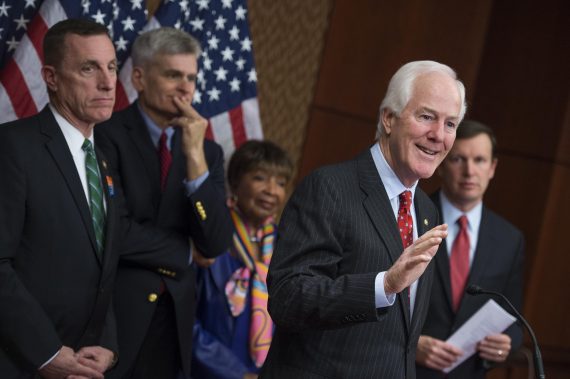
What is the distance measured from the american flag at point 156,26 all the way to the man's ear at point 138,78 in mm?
327

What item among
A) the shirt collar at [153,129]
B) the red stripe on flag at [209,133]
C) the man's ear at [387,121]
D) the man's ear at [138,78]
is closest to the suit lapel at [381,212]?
the man's ear at [387,121]

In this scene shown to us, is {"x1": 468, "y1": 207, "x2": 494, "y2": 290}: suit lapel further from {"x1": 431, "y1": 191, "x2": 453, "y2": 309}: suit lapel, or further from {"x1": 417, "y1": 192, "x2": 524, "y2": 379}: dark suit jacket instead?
{"x1": 431, "y1": 191, "x2": 453, "y2": 309}: suit lapel

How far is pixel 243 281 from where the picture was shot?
445 centimetres

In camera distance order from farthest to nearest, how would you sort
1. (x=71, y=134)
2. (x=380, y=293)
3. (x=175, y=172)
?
1. (x=175, y=172)
2. (x=71, y=134)
3. (x=380, y=293)

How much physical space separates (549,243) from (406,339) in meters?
3.55

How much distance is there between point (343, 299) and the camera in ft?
8.25

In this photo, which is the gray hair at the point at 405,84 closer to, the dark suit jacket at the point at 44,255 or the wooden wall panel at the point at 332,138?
the dark suit jacket at the point at 44,255

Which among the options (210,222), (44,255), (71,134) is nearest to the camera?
(44,255)

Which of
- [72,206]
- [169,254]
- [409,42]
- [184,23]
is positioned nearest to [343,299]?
[72,206]

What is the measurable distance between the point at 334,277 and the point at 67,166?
1077mm

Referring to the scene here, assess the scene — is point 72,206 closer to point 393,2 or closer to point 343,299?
point 343,299

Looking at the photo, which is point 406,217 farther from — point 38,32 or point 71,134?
point 38,32

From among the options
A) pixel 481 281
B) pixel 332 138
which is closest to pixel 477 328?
pixel 481 281

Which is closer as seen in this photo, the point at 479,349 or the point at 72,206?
the point at 72,206
